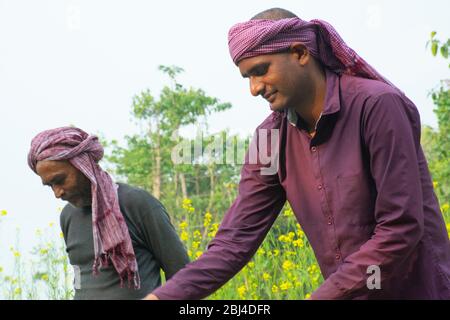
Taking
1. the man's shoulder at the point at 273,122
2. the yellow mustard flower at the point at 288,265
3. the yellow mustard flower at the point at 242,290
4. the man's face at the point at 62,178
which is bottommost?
the yellow mustard flower at the point at 242,290

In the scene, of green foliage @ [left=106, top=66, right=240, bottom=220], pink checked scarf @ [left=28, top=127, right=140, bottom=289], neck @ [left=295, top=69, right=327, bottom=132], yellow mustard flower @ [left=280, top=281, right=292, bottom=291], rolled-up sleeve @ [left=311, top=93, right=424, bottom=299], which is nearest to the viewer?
rolled-up sleeve @ [left=311, top=93, right=424, bottom=299]

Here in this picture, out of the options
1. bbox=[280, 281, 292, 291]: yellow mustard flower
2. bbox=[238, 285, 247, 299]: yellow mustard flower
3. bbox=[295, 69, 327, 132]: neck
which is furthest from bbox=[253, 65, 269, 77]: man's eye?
bbox=[238, 285, 247, 299]: yellow mustard flower

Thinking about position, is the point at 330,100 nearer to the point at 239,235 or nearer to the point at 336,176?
the point at 336,176

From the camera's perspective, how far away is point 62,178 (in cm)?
374

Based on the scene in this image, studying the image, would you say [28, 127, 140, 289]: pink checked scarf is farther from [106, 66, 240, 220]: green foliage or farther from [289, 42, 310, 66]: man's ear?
[106, 66, 240, 220]: green foliage

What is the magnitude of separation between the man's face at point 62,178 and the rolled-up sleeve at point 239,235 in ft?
3.79

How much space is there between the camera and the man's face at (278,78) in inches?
99.7

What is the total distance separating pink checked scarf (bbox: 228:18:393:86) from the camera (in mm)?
2566

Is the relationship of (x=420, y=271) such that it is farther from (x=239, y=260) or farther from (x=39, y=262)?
(x=39, y=262)

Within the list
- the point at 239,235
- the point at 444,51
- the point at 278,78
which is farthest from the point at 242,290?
the point at 278,78

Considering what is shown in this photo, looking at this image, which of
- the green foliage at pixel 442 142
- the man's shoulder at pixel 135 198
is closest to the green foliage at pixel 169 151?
the green foliage at pixel 442 142

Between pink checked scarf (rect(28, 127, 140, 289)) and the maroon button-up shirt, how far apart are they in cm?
101

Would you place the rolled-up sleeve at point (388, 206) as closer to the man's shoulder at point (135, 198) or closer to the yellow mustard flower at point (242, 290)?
the man's shoulder at point (135, 198)

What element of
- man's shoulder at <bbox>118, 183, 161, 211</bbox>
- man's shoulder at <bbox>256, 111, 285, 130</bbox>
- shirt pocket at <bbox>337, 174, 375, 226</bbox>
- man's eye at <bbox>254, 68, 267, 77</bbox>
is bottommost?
man's shoulder at <bbox>118, 183, 161, 211</bbox>
